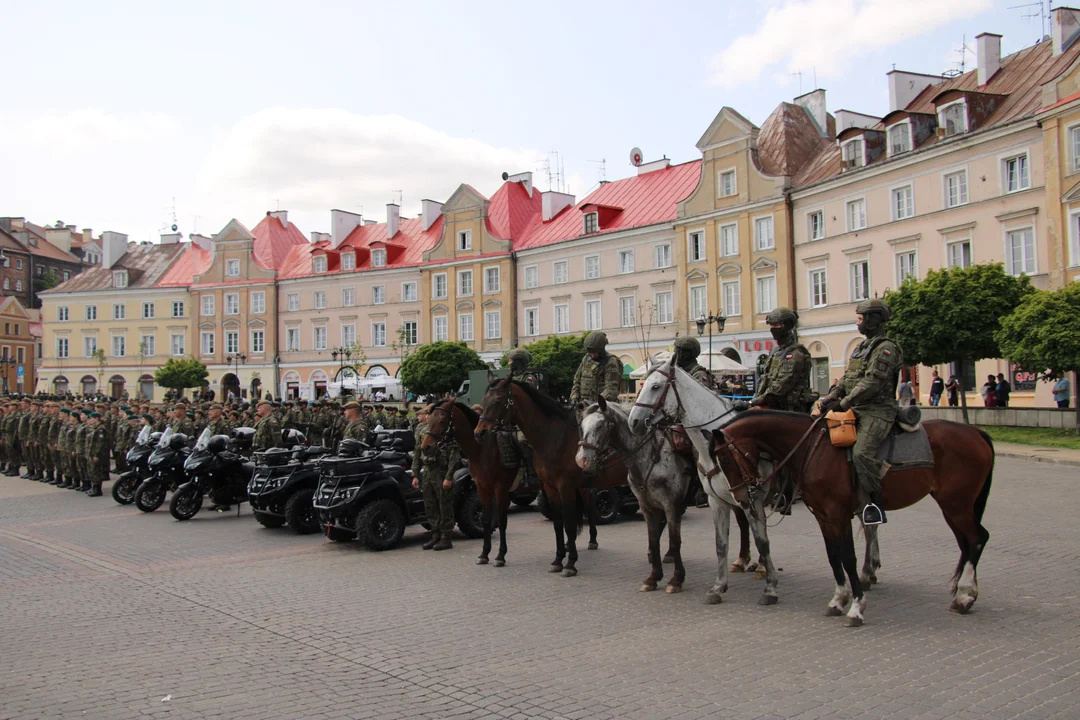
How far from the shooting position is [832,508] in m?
7.77

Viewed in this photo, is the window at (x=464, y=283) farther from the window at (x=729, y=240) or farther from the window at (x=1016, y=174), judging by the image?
the window at (x=1016, y=174)

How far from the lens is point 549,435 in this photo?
1064 centimetres

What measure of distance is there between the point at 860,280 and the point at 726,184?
9.92 m

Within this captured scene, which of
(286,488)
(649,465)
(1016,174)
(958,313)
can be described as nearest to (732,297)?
(1016,174)

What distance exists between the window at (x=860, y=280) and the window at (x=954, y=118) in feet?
22.1

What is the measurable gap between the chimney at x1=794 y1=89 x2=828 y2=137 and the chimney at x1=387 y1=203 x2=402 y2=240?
108 feet

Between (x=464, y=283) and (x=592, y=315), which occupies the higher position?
(x=464, y=283)

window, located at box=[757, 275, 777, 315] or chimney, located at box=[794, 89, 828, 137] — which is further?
chimney, located at box=[794, 89, 828, 137]

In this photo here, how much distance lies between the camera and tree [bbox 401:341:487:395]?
1966 inches

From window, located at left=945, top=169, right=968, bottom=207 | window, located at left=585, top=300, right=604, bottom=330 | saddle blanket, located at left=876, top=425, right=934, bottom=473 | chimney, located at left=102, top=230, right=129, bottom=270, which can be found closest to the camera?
saddle blanket, located at left=876, top=425, right=934, bottom=473

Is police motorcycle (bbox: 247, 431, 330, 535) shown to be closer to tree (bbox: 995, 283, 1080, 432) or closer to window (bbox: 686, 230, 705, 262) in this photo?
tree (bbox: 995, 283, 1080, 432)

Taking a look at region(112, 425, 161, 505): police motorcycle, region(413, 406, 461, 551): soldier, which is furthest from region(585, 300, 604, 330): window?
region(413, 406, 461, 551): soldier

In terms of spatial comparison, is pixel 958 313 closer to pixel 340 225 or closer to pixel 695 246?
pixel 695 246

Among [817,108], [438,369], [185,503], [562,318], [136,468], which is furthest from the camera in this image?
[562,318]
